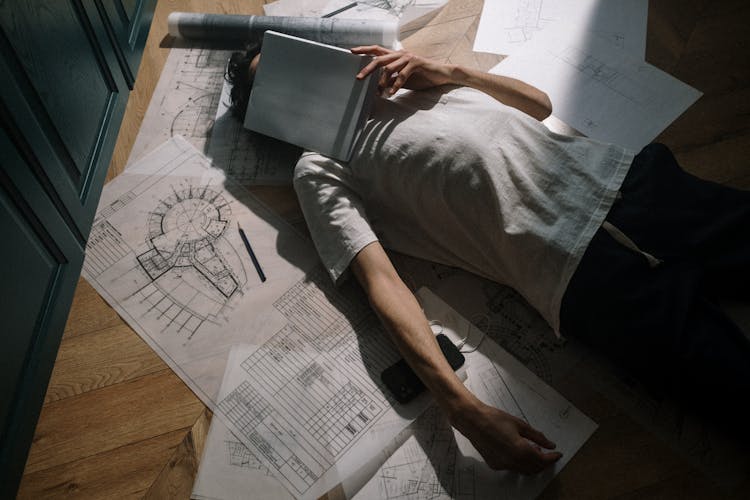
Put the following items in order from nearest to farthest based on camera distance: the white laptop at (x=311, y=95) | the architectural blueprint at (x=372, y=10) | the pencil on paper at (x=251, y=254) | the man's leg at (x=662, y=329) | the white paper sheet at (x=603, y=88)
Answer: the man's leg at (x=662, y=329), the white laptop at (x=311, y=95), the pencil on paper at (x=251, y=254), the white paper sheet at (x=603, y=88), the architectural blueprint at (x=372, y=10)

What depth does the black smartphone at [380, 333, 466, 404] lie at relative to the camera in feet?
3.44

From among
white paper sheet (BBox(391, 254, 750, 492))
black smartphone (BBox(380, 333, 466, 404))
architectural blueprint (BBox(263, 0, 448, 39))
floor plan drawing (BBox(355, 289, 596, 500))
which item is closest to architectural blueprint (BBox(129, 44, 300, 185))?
architectural blueprint (BBox(263, 0, 448, 39))

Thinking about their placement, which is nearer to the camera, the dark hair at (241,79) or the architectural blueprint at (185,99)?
the dark hair at (241,79)

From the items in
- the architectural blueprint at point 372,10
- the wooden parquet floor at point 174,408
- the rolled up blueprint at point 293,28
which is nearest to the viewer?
the wooden parquet floor at point 174,408

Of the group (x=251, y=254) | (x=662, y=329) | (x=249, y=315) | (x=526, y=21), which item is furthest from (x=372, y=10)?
(x=662, y=329)

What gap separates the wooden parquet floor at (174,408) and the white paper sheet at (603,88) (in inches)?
1.7

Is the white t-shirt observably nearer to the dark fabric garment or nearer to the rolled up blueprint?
the dark fabric garment

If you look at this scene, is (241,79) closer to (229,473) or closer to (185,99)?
(185,99)

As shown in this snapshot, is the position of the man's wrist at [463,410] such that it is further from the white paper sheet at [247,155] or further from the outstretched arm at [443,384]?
the white paper sheet at [247,155]

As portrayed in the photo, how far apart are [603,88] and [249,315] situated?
999 mm

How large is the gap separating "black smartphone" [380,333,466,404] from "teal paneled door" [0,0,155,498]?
0.67 meters

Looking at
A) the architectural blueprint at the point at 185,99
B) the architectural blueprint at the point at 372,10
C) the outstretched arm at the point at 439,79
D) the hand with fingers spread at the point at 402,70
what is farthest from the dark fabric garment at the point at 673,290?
the architectural blueprint at the point at 185,99

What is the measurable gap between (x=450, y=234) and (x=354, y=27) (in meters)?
0.67

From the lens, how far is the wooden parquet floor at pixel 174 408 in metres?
0.98
